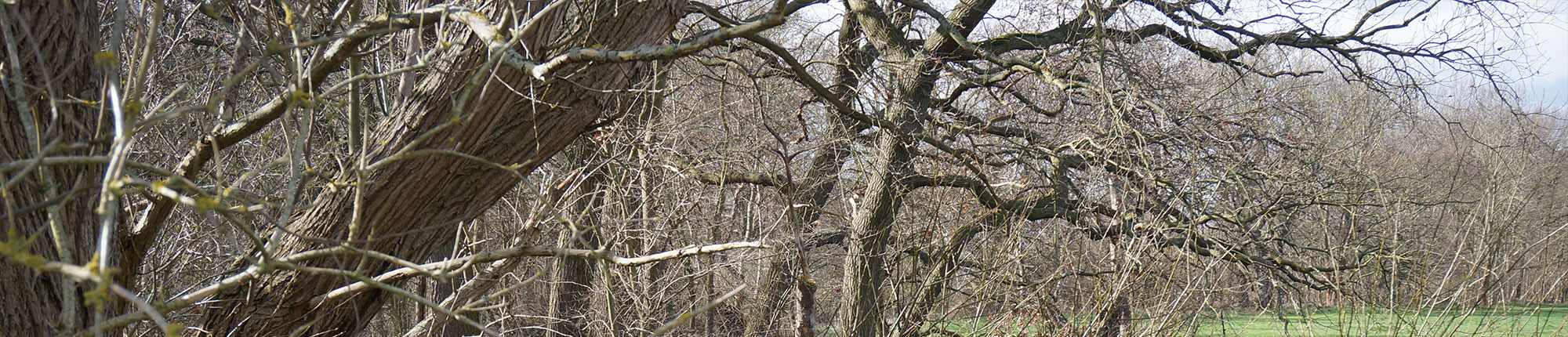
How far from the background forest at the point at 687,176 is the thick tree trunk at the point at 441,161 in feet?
0.03

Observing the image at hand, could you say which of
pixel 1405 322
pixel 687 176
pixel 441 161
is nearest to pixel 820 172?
pixel 687 176

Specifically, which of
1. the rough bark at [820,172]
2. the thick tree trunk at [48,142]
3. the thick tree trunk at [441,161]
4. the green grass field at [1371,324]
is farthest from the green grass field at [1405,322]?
the thick tree trunk at [48,142]

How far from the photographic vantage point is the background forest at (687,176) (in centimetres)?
215

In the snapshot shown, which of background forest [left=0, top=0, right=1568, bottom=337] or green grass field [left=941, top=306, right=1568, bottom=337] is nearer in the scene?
background forest [left=0, top=0, right=1568, bottom=337]

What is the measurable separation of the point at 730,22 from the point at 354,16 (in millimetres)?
3408

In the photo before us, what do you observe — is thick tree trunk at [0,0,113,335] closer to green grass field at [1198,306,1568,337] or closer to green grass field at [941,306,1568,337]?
green grass field at [941,306,1568,337]

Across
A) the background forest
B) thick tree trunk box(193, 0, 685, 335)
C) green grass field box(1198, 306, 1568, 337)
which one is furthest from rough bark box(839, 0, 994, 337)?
thick tree trunk box(193, 0, 685, 335)

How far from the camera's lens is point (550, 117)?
306cm

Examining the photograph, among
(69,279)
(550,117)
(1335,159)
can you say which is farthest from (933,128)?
(69,279)

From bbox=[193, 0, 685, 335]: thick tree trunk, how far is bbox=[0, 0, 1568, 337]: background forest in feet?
0.03

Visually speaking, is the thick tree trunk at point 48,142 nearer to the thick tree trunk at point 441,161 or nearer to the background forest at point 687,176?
the background forest at point 687,176

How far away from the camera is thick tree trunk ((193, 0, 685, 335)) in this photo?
293 centimetres

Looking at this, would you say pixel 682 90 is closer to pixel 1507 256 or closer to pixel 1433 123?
pixel 1507 256

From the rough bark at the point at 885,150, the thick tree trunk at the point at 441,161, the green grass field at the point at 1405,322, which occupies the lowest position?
the green grass field at the point at 1405,322
